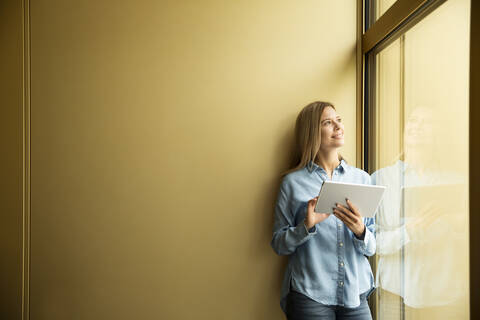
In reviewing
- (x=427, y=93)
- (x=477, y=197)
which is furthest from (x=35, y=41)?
(x=477, y=197)

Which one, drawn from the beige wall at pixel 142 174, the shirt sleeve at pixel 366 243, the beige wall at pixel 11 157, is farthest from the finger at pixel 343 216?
the beige wall at pixel 11 157

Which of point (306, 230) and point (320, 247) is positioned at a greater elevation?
point (306, 230)

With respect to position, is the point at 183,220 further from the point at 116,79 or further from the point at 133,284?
the point at 116,79

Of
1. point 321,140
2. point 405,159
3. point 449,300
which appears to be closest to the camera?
point 449,300

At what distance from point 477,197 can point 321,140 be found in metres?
0.79

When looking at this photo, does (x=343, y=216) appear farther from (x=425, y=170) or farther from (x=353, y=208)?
(x=425, y=170)

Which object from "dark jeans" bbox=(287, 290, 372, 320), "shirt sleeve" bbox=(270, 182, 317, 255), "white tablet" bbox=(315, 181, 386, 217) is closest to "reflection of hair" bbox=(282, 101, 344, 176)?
"shirt sleeve" bbox=(270, 182, 317, 255)

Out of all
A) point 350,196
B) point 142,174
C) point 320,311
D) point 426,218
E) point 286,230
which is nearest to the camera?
point 426,218

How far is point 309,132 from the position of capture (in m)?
1.67

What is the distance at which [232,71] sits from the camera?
184 centimetres

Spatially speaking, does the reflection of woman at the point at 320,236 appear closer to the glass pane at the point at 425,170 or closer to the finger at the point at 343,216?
the finger at the point at 343,216

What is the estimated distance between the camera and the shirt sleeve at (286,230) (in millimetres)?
1485

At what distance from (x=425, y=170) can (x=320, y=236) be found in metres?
0.56

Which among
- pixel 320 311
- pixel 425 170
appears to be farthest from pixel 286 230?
pixel 425 170
